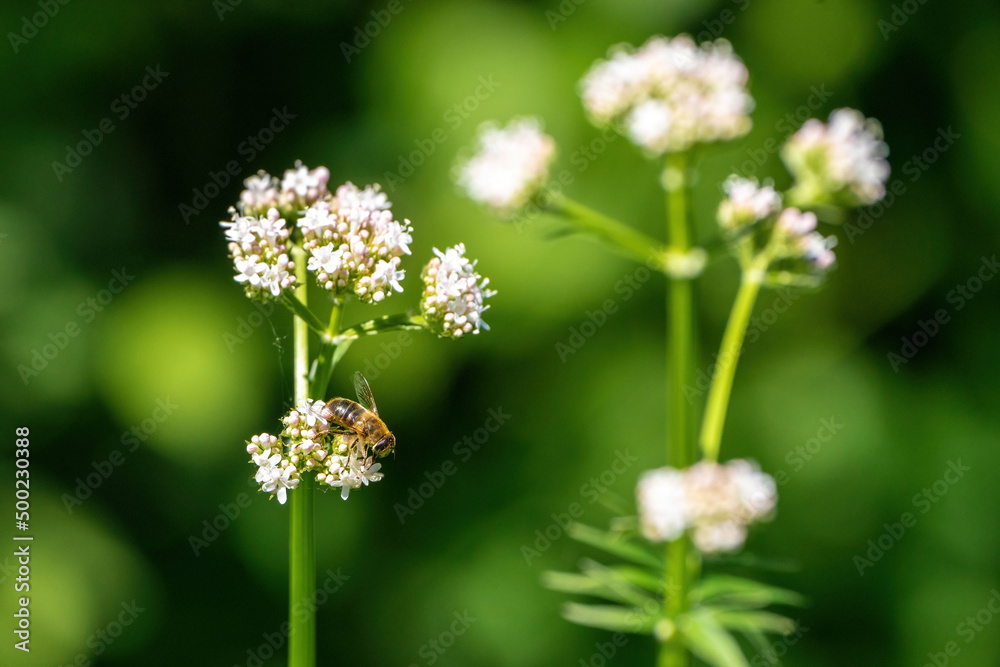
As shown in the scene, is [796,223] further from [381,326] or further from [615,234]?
[381,326]

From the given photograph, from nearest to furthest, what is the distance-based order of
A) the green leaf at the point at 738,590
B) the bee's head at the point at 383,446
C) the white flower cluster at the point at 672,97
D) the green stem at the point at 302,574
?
the green stem at the point at 302,574 < the bee's head at the point at 383,446 < the green leaf at the point at 738,590 < the white flower cluster at the point at 672,97

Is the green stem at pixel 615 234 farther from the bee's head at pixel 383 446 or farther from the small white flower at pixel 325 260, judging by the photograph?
the small white flower at pixel 325 260

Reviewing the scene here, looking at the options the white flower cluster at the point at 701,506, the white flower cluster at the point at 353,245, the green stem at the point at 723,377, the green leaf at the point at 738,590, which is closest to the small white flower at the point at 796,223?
the green stem at the point at 723,377


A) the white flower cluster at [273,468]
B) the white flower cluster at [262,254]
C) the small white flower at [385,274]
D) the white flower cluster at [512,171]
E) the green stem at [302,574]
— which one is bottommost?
the green stem at [302,574]

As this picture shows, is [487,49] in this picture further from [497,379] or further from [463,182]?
[463,182]

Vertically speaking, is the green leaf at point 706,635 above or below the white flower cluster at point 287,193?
below

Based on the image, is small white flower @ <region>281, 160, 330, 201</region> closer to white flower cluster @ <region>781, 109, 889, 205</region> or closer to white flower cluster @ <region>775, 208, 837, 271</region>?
white flower cluster @ <region>775, 208, 837, 271</region>

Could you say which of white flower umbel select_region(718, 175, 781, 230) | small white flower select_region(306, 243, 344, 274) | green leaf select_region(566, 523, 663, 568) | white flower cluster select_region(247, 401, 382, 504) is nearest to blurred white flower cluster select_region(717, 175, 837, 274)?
white flower umbel select_region(718, 175, 781, 230)

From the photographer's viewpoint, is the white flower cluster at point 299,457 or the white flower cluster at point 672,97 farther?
the white flower cluster at point 672,97
